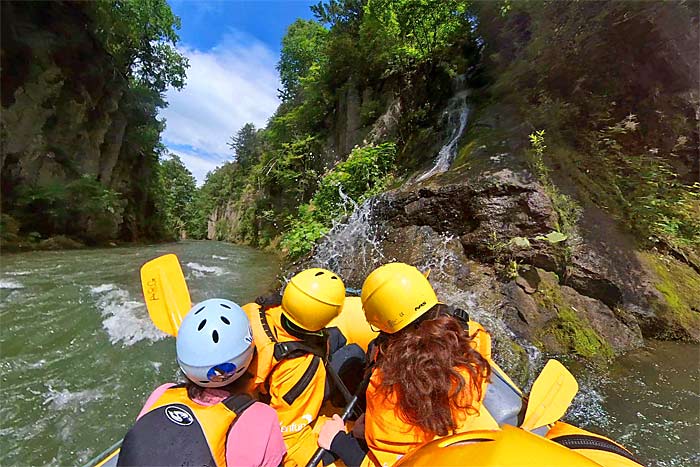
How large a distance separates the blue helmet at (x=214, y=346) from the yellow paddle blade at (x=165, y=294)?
4.06 ft

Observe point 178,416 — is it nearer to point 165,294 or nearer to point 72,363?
point 165,294

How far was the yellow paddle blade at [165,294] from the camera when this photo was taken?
A: 110 inches

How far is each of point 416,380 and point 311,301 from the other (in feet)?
2.65

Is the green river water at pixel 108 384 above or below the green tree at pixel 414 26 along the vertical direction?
below

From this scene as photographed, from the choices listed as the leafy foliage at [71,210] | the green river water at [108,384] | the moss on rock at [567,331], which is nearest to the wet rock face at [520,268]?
the moss on rock at [567,331]

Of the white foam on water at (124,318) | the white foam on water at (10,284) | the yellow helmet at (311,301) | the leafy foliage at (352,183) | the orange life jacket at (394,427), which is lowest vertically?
the white foam on water at (124,318)

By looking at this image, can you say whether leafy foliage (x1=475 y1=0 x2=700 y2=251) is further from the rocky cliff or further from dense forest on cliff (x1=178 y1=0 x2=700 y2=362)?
the rocky cliff

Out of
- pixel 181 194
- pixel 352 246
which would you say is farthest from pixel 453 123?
pixel 181 194

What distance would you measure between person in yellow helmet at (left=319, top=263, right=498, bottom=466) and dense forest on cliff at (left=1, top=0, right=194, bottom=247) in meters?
14.0

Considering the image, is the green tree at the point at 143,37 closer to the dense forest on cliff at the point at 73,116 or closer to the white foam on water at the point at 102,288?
the dense forest on cliff at the point at 73,116

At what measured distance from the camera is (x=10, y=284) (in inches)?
255

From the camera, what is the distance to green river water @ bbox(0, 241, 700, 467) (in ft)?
9.21

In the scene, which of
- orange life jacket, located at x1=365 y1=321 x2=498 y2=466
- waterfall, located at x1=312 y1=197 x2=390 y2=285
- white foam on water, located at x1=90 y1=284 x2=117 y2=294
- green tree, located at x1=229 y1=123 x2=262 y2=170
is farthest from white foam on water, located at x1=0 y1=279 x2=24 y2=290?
green tree, located at x1=229 y1=123 x2=262 y2=170

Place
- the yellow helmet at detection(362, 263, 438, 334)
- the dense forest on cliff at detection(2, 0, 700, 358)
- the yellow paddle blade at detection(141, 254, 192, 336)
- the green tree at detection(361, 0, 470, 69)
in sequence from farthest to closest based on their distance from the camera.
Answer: the green tree at detection(361, 0, 470, 69), the dense forest on cliff at detection(2, 0, 700, 358), the yellow paddle blade at detection(141, 254, 192, 336), the yellow helmet at detection(362, 263, 438, 334)
